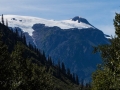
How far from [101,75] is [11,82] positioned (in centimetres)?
1049

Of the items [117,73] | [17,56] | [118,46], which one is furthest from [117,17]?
[17,56]

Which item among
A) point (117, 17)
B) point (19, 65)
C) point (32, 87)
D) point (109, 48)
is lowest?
point (32, 87)

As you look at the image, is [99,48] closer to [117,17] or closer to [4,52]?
[117,17]

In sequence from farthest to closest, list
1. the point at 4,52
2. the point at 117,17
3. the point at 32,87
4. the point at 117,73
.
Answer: the point at 32,87, the point at 4,52, the point at 117,17, the point at 117,73

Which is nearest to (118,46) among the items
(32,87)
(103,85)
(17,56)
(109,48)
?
(109,48)

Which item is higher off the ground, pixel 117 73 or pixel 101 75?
pixel 117 73

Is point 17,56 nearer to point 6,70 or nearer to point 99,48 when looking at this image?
point 6,70

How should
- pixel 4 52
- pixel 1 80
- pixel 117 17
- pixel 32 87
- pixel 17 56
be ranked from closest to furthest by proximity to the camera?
pixel 117 17 → pixel 1 80 → pixel 4 52 → pixel 17 56 → pixel 32 87

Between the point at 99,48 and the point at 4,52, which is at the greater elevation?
the point at 99,48

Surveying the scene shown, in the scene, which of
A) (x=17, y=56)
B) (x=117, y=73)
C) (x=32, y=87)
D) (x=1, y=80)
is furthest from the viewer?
(x=32, y=87)

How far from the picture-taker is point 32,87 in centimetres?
5119

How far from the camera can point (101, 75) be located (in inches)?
1320

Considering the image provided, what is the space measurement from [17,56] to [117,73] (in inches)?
1032

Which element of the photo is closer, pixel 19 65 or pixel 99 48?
pixel 99 48
